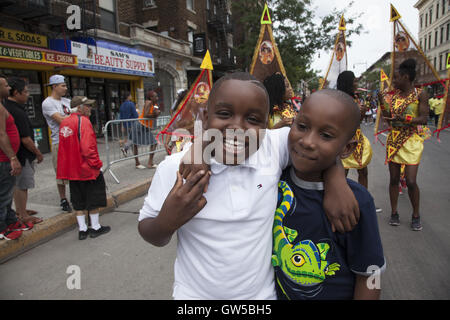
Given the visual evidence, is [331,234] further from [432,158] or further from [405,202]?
[432,158]

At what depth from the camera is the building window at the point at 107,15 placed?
503 inches

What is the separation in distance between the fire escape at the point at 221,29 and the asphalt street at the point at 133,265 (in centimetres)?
2083

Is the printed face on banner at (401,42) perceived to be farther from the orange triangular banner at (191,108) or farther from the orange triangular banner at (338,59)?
the orange triangular banner at (191,108)

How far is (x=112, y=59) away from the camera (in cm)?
1172

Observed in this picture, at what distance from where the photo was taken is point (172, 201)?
1018 mm

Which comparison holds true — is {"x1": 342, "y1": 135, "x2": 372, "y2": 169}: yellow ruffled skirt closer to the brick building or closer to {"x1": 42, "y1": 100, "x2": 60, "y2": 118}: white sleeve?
{"x1": 42, "y1": 100, "x2": 60, "y2": 118}: white sleeve

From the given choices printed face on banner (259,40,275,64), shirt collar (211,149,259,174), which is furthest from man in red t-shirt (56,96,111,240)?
shirt collar (211,149,259,174)

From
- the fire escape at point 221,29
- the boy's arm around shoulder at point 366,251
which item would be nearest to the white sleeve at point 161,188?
the boy's arm around shoulder at point 366,251

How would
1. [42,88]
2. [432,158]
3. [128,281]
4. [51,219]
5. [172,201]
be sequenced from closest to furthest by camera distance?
[172,201], [128,281], [51,219], [432,158], [42,88]

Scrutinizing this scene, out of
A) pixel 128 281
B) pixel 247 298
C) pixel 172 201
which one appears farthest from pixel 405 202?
pixel 172 201

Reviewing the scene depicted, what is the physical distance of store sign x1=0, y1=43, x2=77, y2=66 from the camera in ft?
24.5

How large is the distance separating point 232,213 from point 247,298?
335 millimetres

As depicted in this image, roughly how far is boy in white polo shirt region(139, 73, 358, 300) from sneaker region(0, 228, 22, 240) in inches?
125

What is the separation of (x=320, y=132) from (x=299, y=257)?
0.48m
